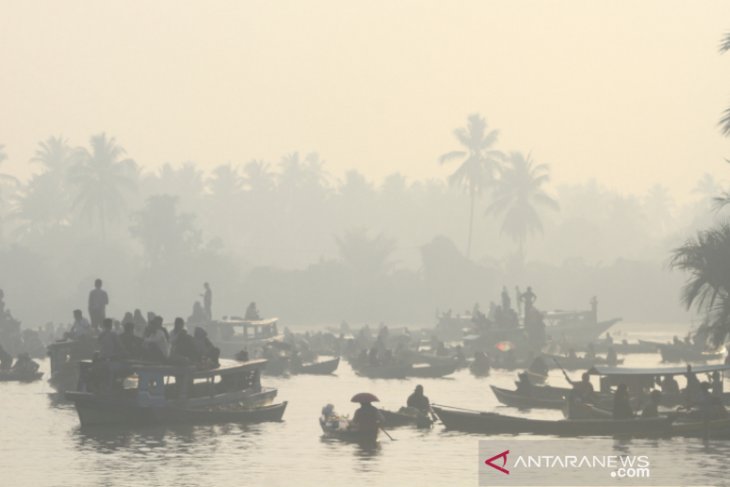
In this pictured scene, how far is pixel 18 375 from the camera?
3164 inches

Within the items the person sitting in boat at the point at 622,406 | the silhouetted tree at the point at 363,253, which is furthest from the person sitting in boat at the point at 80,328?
the silhouetted tree at the point at 363,253

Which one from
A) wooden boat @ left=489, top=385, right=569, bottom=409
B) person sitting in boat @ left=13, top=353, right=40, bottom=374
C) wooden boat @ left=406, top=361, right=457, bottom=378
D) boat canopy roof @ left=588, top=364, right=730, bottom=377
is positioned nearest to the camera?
boat canopy roof @ left=588, top=364, right=730, bottom=377

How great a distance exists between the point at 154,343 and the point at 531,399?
1585cm

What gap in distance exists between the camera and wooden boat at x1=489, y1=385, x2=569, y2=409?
201 feet

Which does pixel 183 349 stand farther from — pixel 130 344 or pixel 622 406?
pixel 622 406

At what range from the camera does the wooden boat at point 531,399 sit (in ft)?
201

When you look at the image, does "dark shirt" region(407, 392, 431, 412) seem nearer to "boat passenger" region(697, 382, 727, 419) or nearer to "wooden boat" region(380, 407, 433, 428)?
"wooden boat" region(380, 407, 433, 428)

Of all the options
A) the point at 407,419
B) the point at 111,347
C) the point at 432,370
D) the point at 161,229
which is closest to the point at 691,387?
the point at 407,419

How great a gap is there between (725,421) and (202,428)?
1676 cm

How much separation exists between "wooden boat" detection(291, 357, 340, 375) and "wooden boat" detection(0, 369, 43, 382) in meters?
14.2

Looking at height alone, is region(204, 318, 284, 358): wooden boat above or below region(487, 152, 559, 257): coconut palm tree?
below

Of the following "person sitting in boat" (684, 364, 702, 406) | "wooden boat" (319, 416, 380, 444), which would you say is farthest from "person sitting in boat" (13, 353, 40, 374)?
"person sitting in boat" (684, 364, 702, 406)

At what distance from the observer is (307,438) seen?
53375 millimetres

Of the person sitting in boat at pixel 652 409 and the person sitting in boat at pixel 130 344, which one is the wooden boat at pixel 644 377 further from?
the person sitting in boat at pixel 130 344
